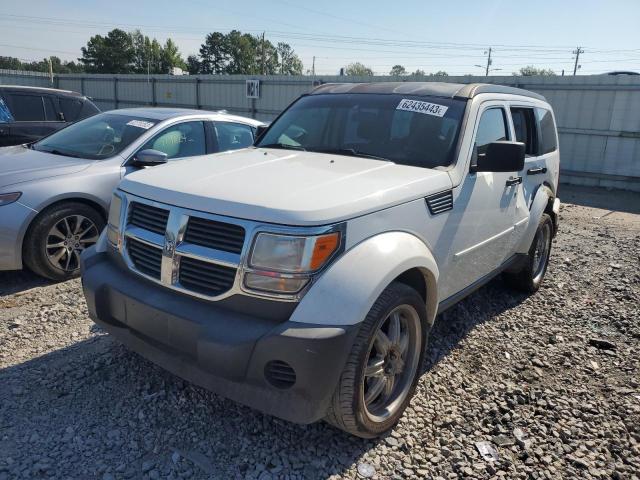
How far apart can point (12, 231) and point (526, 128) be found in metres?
4.64

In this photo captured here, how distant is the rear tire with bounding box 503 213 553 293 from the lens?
193 inches

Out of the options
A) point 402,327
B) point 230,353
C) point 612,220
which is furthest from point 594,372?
point 612,220

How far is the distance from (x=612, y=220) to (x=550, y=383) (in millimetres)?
7218

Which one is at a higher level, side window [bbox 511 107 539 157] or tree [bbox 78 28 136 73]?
tree [bbox 78 28 136 73]

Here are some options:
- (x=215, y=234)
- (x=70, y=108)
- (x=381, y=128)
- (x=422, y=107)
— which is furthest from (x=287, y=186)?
(x=70, y=108)

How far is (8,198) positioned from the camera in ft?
14.3

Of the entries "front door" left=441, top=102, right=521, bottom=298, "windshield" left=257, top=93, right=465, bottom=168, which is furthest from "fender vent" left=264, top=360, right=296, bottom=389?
"windshield" left=257, top=93, right=465, bottom=168

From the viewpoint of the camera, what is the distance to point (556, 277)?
5699 millimetres

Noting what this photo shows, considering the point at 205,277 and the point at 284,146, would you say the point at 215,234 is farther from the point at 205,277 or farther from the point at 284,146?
the point at 284,146

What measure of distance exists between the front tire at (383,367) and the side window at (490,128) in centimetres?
148

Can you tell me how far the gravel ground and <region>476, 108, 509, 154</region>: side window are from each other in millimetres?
1525

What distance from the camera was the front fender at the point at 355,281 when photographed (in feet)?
7.45

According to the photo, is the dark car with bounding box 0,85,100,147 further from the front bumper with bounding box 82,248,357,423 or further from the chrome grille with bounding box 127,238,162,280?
the front bumper with bounding box 82,248,357,423

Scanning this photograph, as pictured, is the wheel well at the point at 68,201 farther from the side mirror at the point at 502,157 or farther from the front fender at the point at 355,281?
the side mirror at the point at 502,157
